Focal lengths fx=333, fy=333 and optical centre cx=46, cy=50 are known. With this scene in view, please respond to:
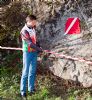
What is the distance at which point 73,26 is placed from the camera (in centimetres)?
821

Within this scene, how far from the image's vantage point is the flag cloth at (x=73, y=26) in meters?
8.18

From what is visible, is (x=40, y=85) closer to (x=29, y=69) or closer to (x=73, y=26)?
(x=29, y=69)

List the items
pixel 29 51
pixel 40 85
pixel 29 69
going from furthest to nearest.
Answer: pixel 40 85 → pixel 29 69 → pixel 29 51

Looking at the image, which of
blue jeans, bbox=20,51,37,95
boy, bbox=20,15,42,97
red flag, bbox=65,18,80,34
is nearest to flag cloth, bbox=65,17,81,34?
red flag, bbox=65,18,80,34

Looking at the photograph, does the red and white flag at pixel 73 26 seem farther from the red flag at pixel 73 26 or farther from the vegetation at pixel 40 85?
the vegetation at pixel 40 85

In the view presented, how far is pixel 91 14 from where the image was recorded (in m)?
8.29

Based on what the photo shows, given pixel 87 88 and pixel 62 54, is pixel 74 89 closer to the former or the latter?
pixel 87 88

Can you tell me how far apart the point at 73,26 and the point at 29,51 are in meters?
1.43

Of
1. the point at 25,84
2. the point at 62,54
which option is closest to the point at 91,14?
the point at 62,54

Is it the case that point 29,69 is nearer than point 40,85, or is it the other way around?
point 29,69

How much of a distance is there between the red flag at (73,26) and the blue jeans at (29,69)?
1208 mm

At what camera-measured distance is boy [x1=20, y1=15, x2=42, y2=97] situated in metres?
7.36

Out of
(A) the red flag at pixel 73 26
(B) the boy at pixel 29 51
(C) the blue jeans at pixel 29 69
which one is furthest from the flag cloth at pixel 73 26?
(C) the blue jeans at pixel 29 69

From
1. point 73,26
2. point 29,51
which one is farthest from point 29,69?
point 73,26
